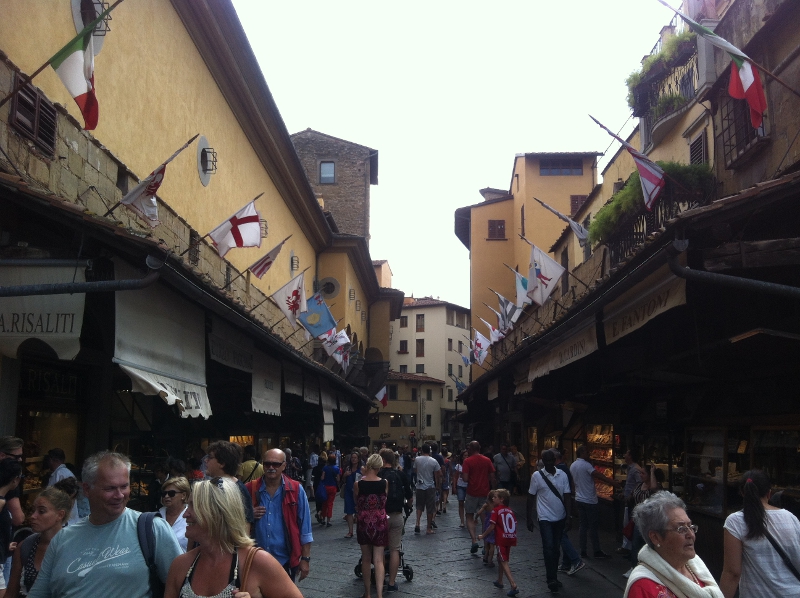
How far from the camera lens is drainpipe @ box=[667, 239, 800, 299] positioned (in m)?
5.39

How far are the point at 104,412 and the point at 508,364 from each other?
8.52m

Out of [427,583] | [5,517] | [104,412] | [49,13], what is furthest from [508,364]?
[5,517]

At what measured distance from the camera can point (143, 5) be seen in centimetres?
1129

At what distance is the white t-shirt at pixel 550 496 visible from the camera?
9141 mm

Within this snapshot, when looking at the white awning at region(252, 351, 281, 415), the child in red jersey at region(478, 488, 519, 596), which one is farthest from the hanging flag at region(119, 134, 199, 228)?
the child in red jersey at region(478, 488, 519, 596)

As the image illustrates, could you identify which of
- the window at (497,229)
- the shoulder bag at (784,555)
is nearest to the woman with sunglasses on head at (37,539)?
the shoulder bag at (784,555)

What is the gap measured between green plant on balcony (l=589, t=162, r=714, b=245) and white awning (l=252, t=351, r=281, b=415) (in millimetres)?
6132

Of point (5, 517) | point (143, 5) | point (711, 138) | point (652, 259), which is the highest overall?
point (143, 5)

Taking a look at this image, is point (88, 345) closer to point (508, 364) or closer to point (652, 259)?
point (652, 259)

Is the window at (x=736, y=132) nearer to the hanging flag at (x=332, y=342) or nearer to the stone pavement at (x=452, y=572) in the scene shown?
the stone pavement at (x=452, y=572)

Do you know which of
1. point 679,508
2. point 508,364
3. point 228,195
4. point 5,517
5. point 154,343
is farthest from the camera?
point 228,195

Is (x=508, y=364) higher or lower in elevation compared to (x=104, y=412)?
higher

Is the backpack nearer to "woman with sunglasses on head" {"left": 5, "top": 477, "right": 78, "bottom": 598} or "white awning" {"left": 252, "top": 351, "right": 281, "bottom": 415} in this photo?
"woman with sunglasses on head" {"left": 5, "top": 477, "right": 78, "bottom": 598}

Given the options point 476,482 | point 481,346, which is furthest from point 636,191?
point 481,346
